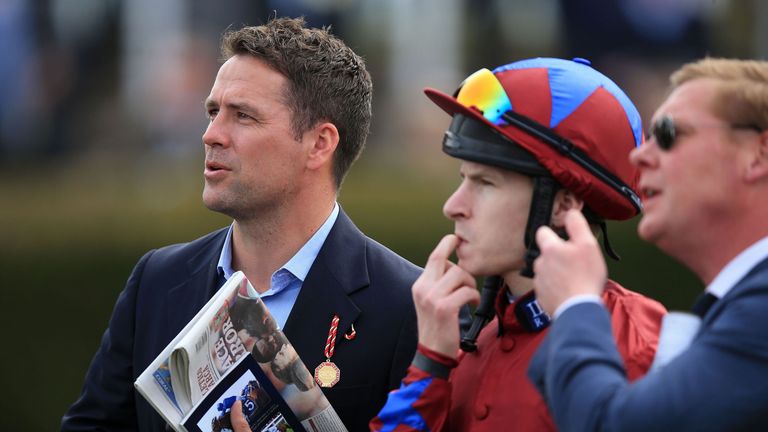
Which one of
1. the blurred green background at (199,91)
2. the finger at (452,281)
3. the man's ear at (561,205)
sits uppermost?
the man's ear at (561,205)

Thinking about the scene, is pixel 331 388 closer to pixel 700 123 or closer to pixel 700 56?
pixel 700 123

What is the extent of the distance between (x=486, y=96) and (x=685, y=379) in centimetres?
114

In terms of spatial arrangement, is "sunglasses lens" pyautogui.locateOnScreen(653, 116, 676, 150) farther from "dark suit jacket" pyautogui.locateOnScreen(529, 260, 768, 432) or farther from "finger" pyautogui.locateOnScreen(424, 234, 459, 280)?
"finger" pyautogui.locateOnScreen(424, 234, 459, 280)

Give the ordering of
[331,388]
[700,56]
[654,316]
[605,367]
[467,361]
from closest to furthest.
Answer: [605,367], [654,316], [467,361], [331,388], [700,56]

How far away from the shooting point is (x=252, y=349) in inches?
147

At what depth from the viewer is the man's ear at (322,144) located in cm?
470

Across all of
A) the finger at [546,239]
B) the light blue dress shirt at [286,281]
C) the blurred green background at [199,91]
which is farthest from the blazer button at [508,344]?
the blurred green background at [199,91]

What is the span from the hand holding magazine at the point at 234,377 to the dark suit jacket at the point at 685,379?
116cm

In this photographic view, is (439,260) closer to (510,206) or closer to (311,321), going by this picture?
(510,206)

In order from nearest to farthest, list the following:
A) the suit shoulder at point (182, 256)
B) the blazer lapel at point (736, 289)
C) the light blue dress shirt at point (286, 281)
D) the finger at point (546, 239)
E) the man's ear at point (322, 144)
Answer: the blazer lapel at point (736, 289) < the finger at point (546, 239) < the light blue dress shirt at point (286, 281) < the suit shoulder at point (182, 256) < the man's ear at point (322, 144)

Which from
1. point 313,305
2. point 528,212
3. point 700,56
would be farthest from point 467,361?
point 700,56

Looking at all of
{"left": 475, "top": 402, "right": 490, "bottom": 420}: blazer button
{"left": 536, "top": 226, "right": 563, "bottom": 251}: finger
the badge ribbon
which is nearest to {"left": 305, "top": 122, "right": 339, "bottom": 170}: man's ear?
the badge ribbon

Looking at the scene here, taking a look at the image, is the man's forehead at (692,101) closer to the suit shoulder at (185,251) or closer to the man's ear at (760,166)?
the man's ear at (760,166)

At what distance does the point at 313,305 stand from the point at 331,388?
321 mm
